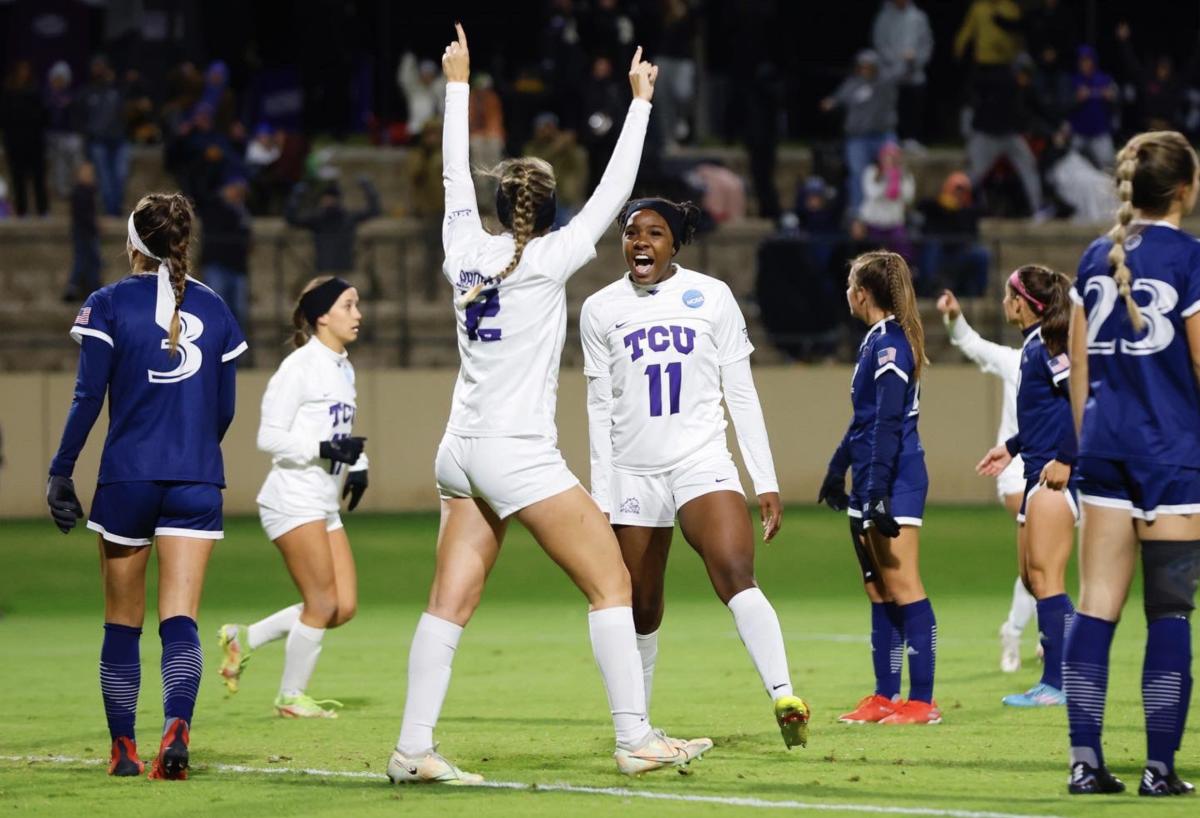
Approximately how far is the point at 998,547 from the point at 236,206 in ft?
28.5

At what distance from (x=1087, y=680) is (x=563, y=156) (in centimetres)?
1658

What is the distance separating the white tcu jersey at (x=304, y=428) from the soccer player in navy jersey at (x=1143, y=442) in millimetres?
4477

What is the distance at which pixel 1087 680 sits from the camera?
6.45 meters

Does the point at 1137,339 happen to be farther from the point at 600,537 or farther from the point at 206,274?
the point at 206,274

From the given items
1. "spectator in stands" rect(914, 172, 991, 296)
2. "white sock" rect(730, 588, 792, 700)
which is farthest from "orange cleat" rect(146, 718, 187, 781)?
"spectator in stands" rect(914, 172, 991, 296)

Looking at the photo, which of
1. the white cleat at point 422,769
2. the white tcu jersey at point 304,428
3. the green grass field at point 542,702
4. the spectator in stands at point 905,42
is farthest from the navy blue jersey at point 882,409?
the spectator in stands at point 905,42

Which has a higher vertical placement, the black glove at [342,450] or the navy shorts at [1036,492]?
the black glove at [342,450]

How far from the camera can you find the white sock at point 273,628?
10.0 metres

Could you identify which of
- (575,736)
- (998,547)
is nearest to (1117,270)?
(575,736)

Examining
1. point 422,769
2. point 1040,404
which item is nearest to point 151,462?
point 422,769

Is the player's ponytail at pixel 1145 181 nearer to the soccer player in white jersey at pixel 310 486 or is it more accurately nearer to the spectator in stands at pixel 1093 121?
the soccer player in white jersey at pixel 310 486

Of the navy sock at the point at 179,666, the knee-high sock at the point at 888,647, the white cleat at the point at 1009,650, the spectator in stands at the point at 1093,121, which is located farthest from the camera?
the spectator in stands at the point at 1093,121

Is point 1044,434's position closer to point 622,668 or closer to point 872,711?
point 872,711

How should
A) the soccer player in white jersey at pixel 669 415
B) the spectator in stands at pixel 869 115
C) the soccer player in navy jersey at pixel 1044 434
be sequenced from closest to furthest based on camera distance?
the soccer player in white jersey at pixel 669 415 → the soccer player in navy jersey at pixel 1044 434 → the spectator in stands at pixel 869 115
